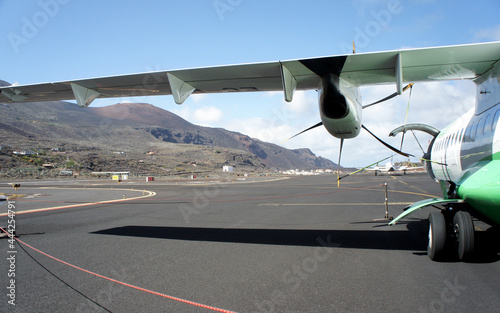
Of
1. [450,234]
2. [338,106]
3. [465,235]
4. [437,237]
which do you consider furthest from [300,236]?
[338,106]

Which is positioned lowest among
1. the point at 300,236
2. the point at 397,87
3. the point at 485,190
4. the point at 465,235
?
the point at 300,236

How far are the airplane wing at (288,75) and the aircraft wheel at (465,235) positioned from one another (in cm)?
275

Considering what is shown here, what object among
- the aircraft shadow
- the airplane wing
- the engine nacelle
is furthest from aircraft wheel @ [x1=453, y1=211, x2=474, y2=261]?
the airplane wing

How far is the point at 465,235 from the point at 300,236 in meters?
3.64

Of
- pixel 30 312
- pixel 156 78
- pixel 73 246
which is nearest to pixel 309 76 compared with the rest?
pixel 156 78

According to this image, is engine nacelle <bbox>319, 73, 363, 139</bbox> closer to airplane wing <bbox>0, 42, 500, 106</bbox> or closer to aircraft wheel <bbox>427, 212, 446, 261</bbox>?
airplane wing <bbox>0, 42, 500, 106</bbox>

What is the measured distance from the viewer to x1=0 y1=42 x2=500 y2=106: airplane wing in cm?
532

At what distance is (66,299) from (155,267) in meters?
1.58

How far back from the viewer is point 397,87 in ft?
17.6

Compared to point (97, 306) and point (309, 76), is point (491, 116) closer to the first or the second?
point (309, 76)

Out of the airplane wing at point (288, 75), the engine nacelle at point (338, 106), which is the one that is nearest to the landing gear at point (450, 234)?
the engine nacelle at point (338, 106)

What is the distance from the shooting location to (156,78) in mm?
6520

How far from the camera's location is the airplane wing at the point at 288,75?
5.32 metres

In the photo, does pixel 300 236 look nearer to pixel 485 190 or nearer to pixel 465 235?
pixel 465 235
